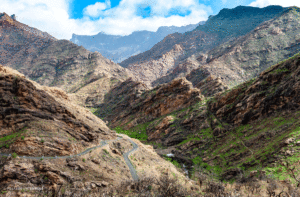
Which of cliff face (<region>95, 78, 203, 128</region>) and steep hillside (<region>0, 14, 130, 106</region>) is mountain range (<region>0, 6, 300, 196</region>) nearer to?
cliff face (<region>95, 78, 203, 128</region>)

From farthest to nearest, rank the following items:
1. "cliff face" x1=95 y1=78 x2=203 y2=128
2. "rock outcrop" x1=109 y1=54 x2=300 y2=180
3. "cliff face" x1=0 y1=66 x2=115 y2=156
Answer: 1. "cliff face" x1=95 y1=78 x2=203 y2=128
2. "rock outcrop" x1=109 y1=54 x2=300 y2=180
3. "cliff face" x1=0 y1=66 x2=115 y2=156

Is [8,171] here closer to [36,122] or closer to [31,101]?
[36,122]

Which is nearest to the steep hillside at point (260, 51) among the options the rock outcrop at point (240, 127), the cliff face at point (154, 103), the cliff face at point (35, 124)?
the cliff face at point (154, 103)

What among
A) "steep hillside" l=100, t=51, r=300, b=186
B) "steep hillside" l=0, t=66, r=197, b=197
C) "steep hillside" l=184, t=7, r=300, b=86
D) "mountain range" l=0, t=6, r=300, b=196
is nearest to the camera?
"steep hillside" l=0, t=66, r=197, b=197

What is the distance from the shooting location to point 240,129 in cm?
4769

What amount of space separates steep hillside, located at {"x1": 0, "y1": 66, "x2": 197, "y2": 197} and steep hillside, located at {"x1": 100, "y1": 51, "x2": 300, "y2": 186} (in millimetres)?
15724

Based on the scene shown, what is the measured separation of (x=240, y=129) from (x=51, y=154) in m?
44.4

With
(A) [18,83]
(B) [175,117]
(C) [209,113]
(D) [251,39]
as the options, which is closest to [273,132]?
(C) [209,113]

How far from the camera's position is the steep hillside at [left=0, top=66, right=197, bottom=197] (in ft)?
60.3

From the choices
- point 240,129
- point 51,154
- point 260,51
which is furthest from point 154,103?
point 260,51

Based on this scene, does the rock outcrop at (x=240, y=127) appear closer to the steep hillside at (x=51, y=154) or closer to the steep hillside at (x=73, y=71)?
the steep hillside at (x=51, y=154)

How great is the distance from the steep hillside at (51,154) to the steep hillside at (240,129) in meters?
15.7

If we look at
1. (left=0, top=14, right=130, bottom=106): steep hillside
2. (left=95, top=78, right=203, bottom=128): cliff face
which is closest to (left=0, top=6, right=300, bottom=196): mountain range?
(left=95, top=78, right=203, bottom=128): cliff face

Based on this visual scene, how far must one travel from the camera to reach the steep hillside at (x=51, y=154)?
60.3ft
